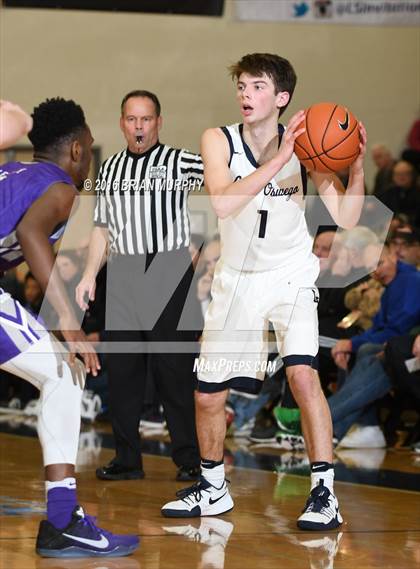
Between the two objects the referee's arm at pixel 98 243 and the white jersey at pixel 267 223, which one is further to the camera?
the referee's arm at pixel 98 243

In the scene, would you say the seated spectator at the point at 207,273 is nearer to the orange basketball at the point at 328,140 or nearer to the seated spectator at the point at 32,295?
the seated spectator at the point at 32,295

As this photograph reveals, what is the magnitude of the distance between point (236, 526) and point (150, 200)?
2184mm

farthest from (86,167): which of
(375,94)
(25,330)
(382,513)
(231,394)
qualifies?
(375,94)

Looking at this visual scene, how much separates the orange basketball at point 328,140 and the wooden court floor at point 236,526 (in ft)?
5.20

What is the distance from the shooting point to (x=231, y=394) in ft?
28.1

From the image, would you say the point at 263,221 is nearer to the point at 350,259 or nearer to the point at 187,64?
the point at 350,259

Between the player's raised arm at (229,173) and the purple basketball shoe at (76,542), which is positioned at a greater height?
the player's raised arm at (229,173)

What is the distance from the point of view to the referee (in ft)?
20.2

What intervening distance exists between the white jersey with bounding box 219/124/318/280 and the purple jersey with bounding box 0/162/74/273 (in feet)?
3.18

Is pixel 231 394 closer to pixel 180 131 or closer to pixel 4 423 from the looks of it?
pixel 4 423

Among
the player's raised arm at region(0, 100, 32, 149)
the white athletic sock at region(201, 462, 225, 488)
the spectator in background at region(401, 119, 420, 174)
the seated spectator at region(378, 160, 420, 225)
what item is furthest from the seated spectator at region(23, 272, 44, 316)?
the player's raised arm at region(0, 100, 32, 149)

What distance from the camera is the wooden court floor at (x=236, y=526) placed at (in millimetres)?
4066

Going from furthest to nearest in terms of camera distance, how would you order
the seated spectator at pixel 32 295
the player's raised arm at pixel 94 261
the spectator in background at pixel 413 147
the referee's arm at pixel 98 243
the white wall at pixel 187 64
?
1. the white wall at pixel 187 64
2. the spectator in background at pixel 413 147
3. the seated spectator at pixel 32 295
4. the referee's arm at pixel 98 243
5. the player's raised arm at pixel 94 261

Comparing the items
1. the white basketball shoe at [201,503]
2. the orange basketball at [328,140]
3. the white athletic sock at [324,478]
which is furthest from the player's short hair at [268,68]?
the white basketball shoe at [201,503]
